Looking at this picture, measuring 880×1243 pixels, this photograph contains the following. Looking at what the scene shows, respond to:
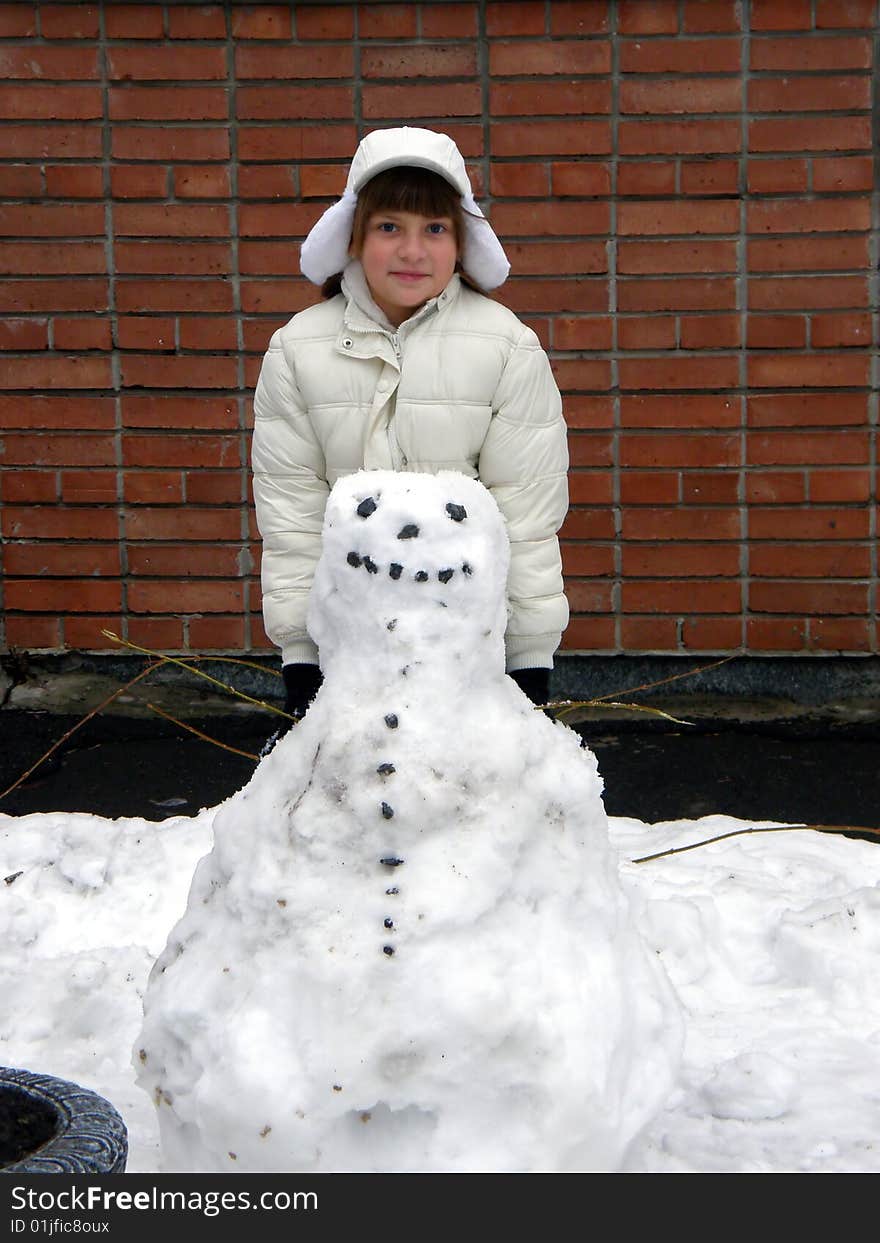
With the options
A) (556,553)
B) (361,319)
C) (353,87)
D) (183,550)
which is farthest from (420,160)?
(183,550)

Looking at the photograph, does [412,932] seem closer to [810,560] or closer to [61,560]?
[810,560]

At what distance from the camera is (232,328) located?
17.1 feet

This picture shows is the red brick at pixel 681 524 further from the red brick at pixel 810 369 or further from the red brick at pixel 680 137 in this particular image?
the red brick at pixel 680 137

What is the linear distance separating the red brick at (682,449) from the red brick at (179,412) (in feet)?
4.33

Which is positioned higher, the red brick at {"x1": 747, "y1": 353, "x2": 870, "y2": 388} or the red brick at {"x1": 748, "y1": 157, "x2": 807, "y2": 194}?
the red brick at {"x1": 748, "y1": 157, "x2": 807, "y2": 194}

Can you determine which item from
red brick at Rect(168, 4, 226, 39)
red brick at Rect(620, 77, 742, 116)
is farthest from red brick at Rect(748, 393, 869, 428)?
red brick at Rect(168, 4, 226, 39)

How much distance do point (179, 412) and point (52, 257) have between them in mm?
656

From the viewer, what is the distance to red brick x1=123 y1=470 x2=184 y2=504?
209 inches

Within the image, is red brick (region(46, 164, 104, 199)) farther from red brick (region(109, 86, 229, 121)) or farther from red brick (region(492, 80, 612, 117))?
red brick (region(492, 80, 612, 117))

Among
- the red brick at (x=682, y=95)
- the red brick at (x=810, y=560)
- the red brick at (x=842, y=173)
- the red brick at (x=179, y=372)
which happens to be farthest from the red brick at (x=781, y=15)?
the red brick at (x=179, y=372)

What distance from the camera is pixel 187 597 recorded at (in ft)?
17.6

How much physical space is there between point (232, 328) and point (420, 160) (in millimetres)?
2237

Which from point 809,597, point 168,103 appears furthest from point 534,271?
point 809,597

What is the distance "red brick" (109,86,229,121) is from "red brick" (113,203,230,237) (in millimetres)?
254
